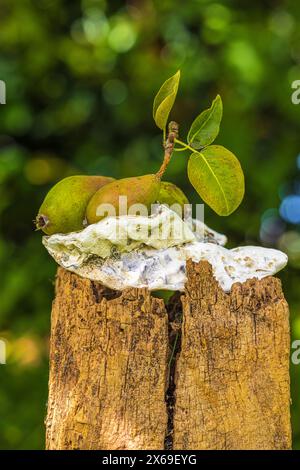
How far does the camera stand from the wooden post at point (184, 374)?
157 cm

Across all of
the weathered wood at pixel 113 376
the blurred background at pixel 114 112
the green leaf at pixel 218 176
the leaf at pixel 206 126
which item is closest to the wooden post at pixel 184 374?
the weathered wood at pixel 113 376

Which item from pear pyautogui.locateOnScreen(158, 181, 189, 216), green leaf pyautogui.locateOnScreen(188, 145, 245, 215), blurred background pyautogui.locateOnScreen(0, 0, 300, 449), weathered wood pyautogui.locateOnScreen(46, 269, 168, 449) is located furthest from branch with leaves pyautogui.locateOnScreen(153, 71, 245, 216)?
blurred background pyautogui.locateOnScreen(0, 0, 300, 449)

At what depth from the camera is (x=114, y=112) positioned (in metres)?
3.31

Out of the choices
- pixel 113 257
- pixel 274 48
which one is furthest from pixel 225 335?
pixel 274 48

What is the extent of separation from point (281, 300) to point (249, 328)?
0.31 ft

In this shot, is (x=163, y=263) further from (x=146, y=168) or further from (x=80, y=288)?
(x=146, y=168)

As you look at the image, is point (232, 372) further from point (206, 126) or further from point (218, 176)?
point (206, 126)

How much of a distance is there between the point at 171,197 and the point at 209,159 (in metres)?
0.19

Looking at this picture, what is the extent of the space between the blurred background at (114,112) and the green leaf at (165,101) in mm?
1329

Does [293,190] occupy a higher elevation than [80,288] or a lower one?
higher

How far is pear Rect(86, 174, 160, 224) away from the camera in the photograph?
1.66 meters

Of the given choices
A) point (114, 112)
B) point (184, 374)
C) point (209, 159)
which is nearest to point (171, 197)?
point (209, 159)

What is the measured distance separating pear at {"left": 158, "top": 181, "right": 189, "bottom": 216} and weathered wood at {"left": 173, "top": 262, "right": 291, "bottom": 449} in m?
0.29

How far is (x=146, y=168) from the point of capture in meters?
3.10
